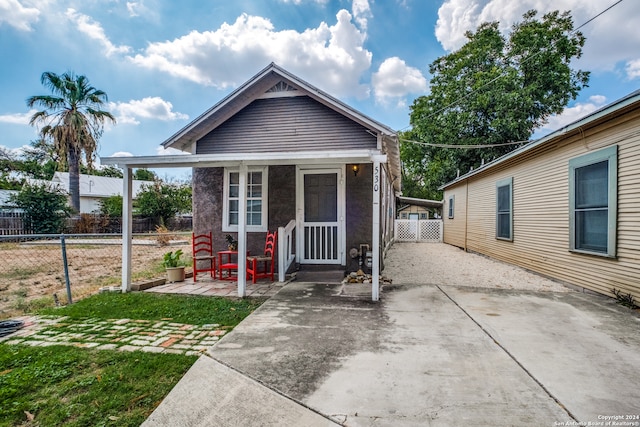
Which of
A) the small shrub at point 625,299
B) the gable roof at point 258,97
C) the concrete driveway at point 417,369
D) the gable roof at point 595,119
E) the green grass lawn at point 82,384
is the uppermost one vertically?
the gable roof at point 258,97

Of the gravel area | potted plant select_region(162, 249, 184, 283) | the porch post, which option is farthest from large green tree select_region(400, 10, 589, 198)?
potted plant select_region(162, 249, 184, 283)

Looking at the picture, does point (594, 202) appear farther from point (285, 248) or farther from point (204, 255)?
point (204, 255)

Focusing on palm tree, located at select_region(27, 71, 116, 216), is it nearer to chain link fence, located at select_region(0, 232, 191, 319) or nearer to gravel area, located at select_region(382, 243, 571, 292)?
chain link fence, located at select_region(0, 232, 191, 319)

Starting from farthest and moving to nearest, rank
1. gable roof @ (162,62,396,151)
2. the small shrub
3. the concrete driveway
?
gable roof @ (162,62,396,151) < the small shrub < the concrete driveway

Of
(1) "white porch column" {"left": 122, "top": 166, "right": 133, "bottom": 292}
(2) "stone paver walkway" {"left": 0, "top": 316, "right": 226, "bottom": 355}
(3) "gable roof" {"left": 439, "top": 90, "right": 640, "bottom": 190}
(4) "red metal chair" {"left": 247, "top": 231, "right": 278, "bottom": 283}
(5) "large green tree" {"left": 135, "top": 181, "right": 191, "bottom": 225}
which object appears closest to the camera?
(2) "stone paver walkway" {"left": 0, "top": 316, "right": 226, "bottom": 355}

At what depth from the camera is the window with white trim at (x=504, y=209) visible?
8578 mm

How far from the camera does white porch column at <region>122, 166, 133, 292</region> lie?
214 inches

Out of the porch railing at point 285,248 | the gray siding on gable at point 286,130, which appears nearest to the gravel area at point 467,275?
the porch railing at point 285,248

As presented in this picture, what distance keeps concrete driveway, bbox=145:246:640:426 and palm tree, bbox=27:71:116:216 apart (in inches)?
719

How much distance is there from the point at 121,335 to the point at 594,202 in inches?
289

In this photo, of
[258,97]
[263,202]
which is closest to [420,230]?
[263,202]

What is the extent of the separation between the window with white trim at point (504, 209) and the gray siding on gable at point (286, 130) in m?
4.89

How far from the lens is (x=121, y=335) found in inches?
136

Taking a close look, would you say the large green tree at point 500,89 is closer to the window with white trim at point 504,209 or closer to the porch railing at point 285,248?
the window with white trim at point 504,209
